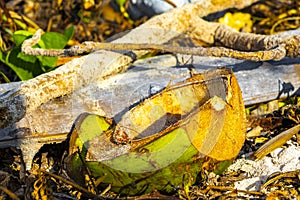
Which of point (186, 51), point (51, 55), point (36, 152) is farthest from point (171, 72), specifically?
point (36, 152)

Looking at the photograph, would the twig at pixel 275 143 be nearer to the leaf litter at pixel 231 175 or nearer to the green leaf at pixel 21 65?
the leaf litter at pixel 231 175

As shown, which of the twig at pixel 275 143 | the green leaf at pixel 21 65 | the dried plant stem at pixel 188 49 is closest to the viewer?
the twig at pixel 275 143

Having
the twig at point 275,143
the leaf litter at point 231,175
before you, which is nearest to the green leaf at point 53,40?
the leaf litter at point 231,175

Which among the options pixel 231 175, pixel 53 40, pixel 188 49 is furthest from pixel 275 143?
pixel 53 40

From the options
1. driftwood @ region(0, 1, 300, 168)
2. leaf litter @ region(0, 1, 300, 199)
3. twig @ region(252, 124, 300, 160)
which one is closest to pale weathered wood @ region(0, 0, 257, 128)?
driftwood @ region(0, 1, 300, 168)

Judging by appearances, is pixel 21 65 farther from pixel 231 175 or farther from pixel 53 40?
pixel 231 175

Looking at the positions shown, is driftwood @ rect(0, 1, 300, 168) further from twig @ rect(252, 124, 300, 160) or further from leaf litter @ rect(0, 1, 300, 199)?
twig @ rect(252, 124, 300, 160)

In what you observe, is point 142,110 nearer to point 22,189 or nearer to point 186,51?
point 186,51

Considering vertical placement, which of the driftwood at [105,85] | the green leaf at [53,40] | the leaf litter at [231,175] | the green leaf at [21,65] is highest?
the green leaf at [53,40]

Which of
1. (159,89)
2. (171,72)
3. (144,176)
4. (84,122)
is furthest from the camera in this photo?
(171,72)
